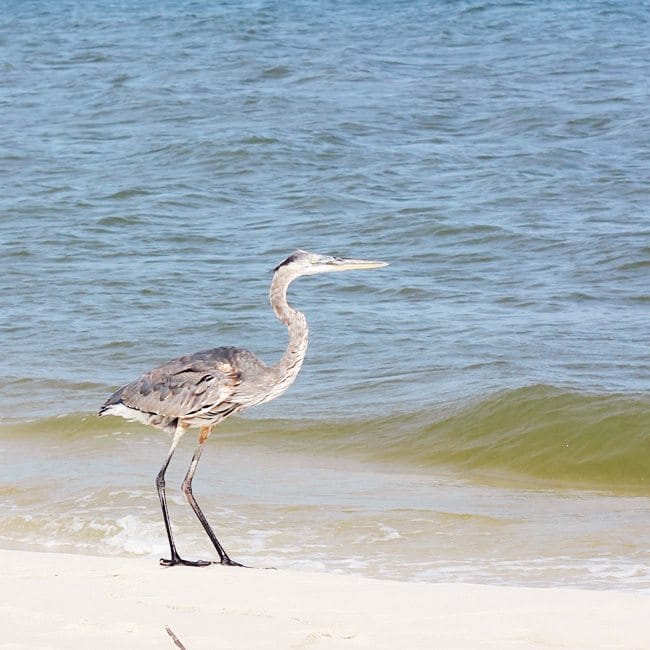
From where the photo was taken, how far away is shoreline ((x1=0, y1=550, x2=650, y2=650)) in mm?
4320

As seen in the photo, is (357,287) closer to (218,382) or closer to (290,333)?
(290,333)

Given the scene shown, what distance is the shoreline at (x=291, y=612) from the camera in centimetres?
432

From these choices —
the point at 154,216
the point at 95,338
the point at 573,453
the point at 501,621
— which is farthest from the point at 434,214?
the point at 501,621

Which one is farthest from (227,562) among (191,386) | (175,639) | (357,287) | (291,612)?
(357,287)

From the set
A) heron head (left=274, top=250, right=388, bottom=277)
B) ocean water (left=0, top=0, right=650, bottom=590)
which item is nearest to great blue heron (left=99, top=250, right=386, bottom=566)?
heron head (left=274, top=250, right=388, bottom=277)

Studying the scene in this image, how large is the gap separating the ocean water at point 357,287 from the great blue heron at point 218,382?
2.46 ft

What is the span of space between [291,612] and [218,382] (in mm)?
1506

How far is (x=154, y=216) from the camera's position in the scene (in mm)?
14258

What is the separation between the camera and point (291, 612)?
4637mm

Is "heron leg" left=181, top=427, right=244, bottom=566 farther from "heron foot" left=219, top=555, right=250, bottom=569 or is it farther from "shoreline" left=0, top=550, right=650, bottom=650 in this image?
"shoreline" left=0, top=550, right=650, bottom=650

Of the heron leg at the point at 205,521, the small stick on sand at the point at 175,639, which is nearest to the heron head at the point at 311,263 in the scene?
the heron leg at the point at 205,521

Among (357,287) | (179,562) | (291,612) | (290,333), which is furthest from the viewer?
(357,287)

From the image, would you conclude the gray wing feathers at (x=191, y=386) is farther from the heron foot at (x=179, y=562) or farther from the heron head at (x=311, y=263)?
the heron foot at (x=179, y=562)

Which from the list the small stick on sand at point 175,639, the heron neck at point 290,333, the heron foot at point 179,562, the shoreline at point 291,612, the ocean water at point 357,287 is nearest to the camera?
the small stick on sand at point 175,639
